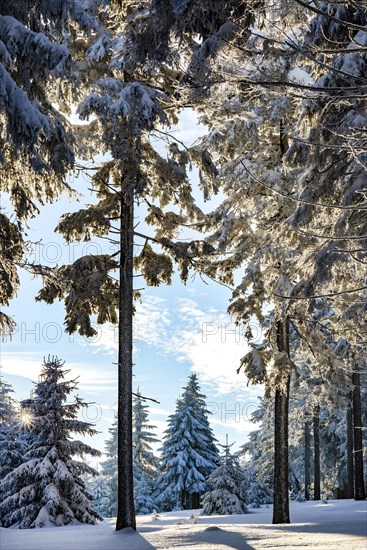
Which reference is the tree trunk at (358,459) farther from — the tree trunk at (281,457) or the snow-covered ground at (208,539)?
the snow-covered ground at (208,539)

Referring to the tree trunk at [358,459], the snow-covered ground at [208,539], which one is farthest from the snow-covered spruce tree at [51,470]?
the tree trunk at [358,459]

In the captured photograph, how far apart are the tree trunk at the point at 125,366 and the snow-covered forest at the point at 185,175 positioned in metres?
0.03

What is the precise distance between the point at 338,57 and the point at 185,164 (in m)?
5.06

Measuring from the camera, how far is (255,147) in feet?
48.9

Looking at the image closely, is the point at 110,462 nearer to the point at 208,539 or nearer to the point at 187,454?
the point at 187,454

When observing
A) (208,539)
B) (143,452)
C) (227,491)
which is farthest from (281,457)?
(143,452)

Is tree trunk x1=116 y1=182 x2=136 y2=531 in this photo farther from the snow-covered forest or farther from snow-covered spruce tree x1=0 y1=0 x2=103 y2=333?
snow-covered spruce tree x1=0 y1=0 x2=103 y2=333

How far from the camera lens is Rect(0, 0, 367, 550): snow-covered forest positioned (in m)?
7.12

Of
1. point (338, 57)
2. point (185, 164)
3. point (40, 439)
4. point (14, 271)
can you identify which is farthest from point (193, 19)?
point (40, 439)

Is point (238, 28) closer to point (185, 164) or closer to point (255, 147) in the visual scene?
point (185, 164)

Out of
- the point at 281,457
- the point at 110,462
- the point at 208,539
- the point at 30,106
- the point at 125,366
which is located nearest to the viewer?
the point at 30,106

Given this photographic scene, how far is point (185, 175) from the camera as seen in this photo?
12.6m

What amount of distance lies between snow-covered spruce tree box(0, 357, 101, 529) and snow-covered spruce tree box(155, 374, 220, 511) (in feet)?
59.4

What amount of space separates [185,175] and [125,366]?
4.37 m
